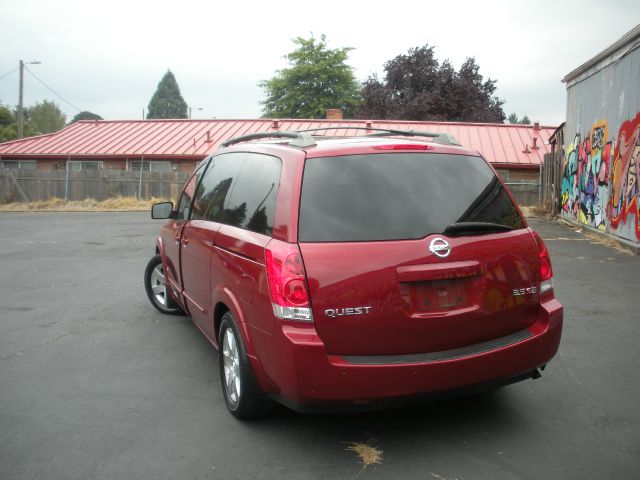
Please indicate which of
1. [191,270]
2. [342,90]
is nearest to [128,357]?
[191,270]

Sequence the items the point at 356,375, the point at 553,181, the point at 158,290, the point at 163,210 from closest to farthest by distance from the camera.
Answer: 1. the point at 356,375
2. the point at 163,210
3. the point at 158,290
4. the point at 553,181

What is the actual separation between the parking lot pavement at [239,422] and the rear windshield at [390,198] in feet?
4.00

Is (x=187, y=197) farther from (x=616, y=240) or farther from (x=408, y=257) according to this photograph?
(x=616, y=240)

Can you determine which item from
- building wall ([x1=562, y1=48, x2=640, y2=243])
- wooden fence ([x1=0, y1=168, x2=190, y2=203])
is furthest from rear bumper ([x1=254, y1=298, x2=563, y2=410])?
wooden fence ([x1=0, y1=168, x2=190, y2=203])

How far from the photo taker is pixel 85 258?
11453 millimetres

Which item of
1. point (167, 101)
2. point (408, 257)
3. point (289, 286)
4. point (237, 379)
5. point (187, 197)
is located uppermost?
point (167, 101)

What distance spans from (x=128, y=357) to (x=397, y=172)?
3040mm

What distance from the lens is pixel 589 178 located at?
15.3 metres

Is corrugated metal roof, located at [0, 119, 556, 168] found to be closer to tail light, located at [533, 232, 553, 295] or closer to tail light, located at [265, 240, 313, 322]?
tail light, located at [533, 232, 553, 295]

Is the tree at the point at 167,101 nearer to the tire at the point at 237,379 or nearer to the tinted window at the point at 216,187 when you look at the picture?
the tinted window at the point at 216,187

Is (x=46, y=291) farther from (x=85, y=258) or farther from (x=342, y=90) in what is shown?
(x=342, y=90)

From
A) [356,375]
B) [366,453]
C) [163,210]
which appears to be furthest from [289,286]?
[163,210]

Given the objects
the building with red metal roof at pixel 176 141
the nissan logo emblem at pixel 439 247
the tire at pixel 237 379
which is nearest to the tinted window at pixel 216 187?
the tire at pixel 237 379

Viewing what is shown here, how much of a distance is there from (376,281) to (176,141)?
109ft
